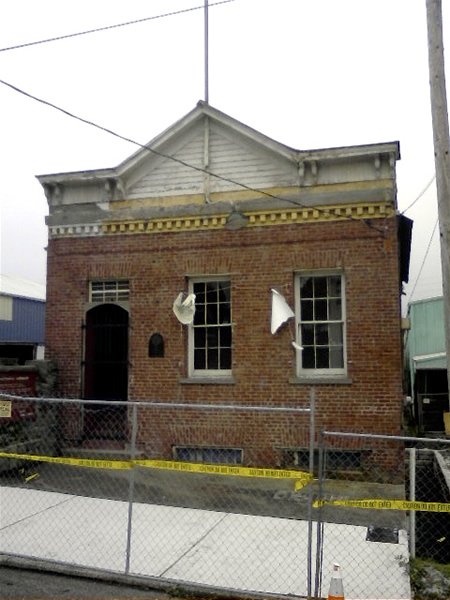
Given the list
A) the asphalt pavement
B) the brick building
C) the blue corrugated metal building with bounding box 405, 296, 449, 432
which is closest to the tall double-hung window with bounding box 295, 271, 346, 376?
the brick building

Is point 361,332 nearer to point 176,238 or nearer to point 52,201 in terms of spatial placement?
point 176,238

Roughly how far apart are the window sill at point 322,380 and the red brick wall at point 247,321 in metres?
0.08

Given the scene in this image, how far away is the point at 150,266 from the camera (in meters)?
11.8

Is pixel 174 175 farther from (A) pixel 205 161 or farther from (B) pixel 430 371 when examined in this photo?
(B) pixel 430 371

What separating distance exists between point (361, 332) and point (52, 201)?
7.22 m

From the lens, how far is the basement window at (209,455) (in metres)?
11.0

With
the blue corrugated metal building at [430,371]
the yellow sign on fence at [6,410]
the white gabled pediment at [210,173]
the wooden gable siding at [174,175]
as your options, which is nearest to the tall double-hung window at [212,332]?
the white gabled pediment at [210,173]

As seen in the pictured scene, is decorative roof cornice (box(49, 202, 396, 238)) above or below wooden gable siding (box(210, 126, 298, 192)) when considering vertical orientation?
below

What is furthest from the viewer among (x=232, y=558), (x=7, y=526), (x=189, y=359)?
(x=189, y=359)

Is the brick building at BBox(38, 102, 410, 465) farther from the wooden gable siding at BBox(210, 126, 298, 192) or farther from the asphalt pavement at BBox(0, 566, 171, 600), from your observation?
the asphalt pavement at BBox(0, 566, 171, 600)

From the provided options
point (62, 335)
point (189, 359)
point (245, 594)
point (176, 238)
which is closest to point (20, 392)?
point (62, 335)

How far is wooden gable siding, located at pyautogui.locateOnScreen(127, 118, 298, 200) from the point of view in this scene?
11.4 meters

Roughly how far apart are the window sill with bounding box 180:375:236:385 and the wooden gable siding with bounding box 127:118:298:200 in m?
3.79

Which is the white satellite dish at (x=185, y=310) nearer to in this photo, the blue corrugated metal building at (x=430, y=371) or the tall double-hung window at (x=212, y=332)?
the tall double-hung window at (x=212, y=332)
